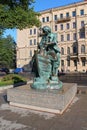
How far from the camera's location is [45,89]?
9.45m

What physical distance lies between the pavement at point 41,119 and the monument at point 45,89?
318 mm

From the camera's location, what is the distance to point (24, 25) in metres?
20.8

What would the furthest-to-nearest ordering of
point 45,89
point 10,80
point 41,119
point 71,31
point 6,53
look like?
point 71,31, point 6,53, point 10,80, point 45,89, point 41,119

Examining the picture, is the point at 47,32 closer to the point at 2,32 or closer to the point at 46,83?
the point at 46,83

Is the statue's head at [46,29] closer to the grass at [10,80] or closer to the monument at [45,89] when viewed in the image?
the monument at [45,89]

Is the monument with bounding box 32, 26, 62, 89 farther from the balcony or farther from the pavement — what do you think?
the balcony

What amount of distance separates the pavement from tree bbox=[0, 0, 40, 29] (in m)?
12.2

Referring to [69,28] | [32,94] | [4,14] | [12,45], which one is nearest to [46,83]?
[32,94]

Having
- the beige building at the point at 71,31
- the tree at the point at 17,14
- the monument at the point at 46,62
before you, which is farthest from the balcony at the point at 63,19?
the monument at the point at 46,62

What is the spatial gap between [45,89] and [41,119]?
2.46 m

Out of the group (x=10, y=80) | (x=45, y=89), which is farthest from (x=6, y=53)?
(x=45, y=89)

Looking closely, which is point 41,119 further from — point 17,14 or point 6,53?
point 6,53

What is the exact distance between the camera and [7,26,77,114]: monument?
7914mm

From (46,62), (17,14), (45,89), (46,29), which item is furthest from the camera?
(17,14)
